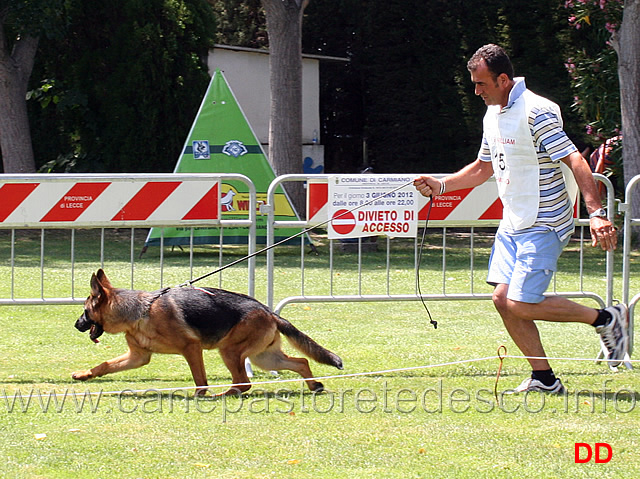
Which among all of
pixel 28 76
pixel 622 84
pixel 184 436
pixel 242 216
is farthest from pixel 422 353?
pixel 28 76

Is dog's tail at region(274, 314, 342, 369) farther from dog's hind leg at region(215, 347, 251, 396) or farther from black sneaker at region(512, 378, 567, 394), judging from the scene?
black sneaker at region(512, 378, 567, 394)

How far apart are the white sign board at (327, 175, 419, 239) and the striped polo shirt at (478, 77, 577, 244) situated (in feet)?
4.25

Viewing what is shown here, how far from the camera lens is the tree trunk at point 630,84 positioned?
1789cm

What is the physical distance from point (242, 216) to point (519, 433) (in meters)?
11.0

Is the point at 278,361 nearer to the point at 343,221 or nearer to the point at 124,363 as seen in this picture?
the point at 124,363

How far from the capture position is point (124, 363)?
6.37 metres

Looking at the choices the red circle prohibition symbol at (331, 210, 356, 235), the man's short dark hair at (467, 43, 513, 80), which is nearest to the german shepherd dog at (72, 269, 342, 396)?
the red circle prohibition symbol at (331, 210, 356, 235)

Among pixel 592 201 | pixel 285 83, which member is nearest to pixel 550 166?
pixel 592 201

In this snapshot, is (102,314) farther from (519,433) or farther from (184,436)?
(519,433)

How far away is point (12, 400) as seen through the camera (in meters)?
5.89

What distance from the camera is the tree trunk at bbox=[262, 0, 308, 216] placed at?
20.3 metres

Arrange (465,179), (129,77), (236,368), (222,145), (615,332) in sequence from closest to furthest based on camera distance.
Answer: (615,332), (236,368), (465,179), (222,145), (129,77)

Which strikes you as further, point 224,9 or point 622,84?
point 224,9

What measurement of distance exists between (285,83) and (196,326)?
14722 millimetres
